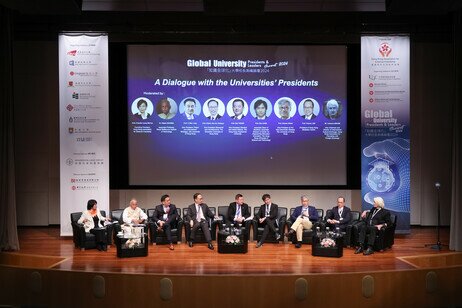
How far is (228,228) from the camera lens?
428 inches

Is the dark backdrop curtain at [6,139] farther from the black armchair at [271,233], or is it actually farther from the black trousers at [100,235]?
the black armchair at [271,233]

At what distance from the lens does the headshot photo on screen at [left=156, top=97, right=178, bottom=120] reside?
1277 centimetres

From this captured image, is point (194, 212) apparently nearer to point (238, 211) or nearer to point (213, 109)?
point (238, 211)

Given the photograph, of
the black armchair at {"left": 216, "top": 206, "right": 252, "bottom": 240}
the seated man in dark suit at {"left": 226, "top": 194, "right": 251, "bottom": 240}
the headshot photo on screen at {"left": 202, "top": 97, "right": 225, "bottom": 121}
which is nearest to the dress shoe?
the black armchair at {"left": 216, "top": 206, "right": 252, "bottom": 240}

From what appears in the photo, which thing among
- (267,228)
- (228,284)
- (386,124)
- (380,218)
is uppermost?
(386,124)

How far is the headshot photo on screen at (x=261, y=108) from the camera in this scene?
12820 millimetres

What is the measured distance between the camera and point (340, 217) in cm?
1129

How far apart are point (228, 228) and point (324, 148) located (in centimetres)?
322

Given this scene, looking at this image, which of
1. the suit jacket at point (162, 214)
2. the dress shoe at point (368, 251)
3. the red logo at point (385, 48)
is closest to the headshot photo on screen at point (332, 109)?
the red logo at point (385, 48)

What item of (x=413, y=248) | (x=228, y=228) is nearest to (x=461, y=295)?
(x=413, y=248)

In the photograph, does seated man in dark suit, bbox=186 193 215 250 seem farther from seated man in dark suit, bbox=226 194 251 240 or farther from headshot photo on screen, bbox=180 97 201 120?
headshot photo on screen, bbox=180 97 201 120

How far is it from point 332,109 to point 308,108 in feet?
1.63

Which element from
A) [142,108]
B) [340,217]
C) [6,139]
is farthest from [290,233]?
[6,139]

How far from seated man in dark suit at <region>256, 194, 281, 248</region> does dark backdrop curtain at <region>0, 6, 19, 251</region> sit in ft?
14.4
